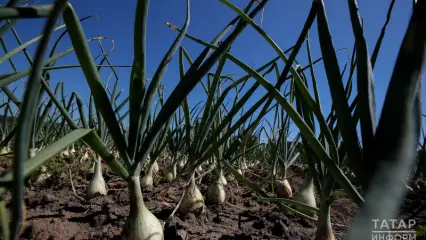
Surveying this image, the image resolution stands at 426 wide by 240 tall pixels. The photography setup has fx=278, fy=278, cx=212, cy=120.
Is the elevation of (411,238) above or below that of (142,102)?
below

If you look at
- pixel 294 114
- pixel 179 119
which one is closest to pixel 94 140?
pixel 294 114

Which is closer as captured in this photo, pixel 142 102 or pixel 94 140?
→ pixel 94 140

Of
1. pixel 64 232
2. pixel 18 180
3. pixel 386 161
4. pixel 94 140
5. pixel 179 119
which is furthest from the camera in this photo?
pixel 179 119

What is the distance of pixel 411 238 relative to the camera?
2.64 feet

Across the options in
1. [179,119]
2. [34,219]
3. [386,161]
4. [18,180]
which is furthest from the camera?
[179,119]

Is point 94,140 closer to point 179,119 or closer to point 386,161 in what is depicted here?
point 386,161

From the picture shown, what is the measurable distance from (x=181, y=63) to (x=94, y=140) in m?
0.67

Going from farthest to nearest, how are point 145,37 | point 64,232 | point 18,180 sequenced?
1. point 64,232
2. point 145,37
3. point 18,180

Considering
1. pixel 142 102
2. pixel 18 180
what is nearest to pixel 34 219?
pixel 142 102

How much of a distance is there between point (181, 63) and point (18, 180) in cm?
98

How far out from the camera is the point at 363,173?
0.54 metres

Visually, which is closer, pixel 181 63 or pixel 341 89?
pixel 341 89

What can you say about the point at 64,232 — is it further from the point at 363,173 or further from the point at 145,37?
the point at 363,173

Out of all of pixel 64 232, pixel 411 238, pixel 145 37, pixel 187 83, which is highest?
pixel 145 37
